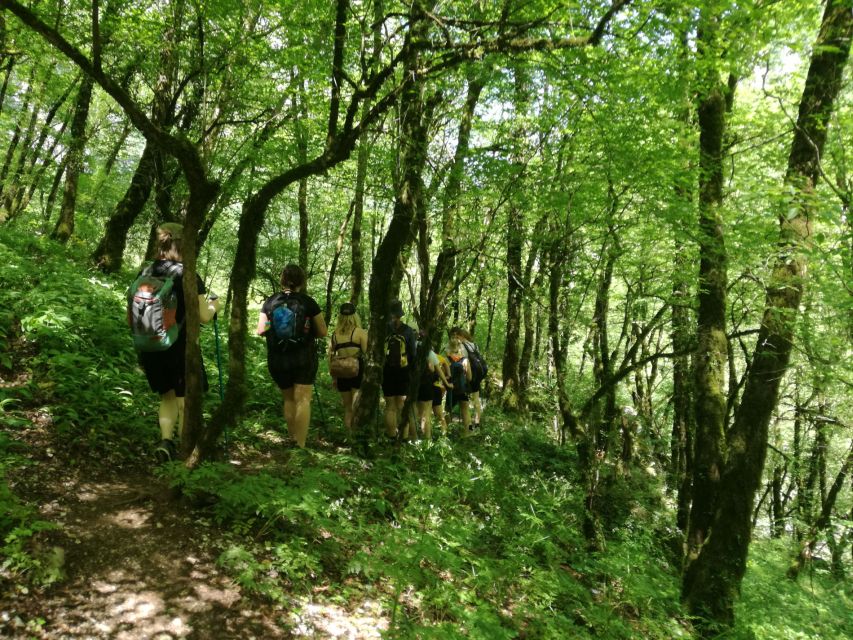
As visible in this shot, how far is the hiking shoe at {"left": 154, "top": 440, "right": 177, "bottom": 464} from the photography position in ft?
14.4

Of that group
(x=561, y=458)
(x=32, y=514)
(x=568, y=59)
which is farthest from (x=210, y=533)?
(x=561, y=458)

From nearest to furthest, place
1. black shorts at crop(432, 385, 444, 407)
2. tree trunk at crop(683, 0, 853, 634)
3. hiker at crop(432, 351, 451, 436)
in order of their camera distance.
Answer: tree trunk at crop(683, 0, 853, 634), hiker at crop(432, 351, 451, 436), black shorts at crop(432, 385, 444, 407)

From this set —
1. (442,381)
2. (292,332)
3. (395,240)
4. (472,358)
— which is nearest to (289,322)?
(292,332)

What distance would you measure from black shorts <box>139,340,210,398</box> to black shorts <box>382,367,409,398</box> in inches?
120

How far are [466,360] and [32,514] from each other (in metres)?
7.49

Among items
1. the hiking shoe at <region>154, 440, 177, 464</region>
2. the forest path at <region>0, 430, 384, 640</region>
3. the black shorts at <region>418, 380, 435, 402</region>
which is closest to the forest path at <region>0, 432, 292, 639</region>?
the forest path at <region>0, 430, 384, 640</region>

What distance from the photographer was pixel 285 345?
5.36 m

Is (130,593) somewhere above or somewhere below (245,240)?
below

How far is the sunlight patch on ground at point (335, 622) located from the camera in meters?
3.21

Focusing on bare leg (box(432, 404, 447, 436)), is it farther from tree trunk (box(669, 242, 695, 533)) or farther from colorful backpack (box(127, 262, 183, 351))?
colorful backpack (box(127, 262, 183, 351))

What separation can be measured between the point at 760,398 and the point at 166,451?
6.42 meters

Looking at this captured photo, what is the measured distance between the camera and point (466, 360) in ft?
32.4

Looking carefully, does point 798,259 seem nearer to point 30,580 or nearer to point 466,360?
point 466,360

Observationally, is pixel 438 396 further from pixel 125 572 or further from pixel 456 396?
pixel 125 572
